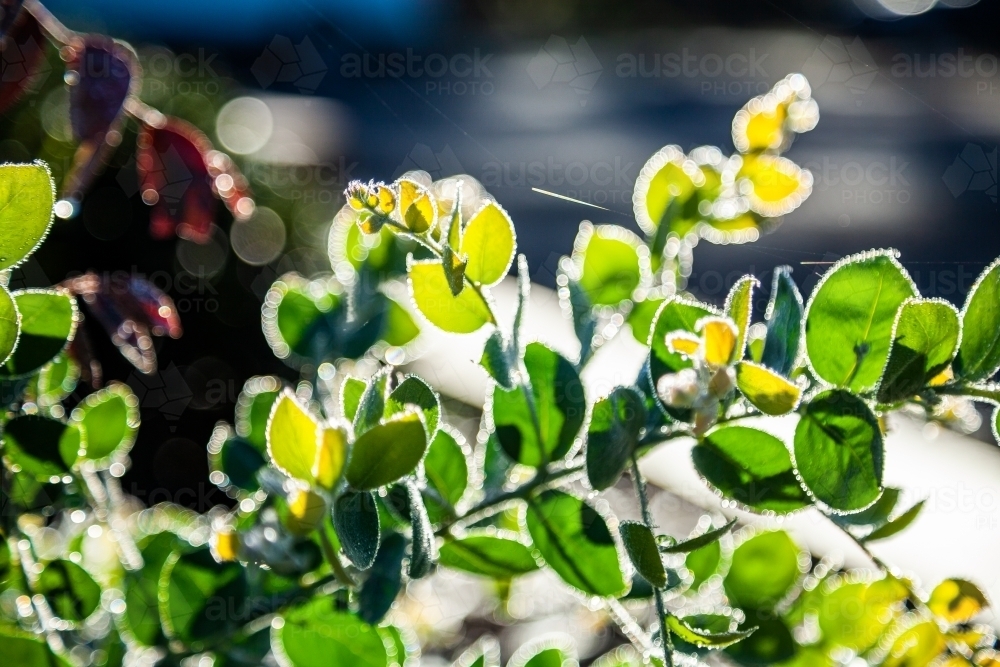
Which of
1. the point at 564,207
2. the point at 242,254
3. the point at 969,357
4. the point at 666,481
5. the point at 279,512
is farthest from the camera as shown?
the point at 564,207

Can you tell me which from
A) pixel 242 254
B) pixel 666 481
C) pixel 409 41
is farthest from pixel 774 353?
pixel 409 41

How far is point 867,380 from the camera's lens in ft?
1.30

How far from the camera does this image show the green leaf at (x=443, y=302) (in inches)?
17.2

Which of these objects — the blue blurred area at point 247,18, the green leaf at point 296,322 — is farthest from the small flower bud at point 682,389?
the blue blurred area at point 247,18

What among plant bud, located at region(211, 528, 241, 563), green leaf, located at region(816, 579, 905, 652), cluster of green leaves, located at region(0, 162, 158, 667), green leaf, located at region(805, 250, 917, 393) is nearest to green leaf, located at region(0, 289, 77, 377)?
cluster of green leaves, located at region(0, 162, 158, 667)

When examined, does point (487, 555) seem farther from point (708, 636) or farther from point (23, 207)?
point (23, 207)

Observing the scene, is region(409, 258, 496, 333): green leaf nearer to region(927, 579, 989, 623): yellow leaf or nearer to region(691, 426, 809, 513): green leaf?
region(691, 426, 809, 513): green leaf

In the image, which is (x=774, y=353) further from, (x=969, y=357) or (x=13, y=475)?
(x=13, y=475)

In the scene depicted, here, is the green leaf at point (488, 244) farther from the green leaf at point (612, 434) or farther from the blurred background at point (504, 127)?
the blurred background at point (504, 127)

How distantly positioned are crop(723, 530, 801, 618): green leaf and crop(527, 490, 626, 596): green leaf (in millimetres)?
164

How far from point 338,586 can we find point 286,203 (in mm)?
1676

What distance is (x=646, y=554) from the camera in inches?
14.3

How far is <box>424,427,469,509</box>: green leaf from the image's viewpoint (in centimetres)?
49

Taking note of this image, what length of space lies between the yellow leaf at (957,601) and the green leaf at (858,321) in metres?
0.17
